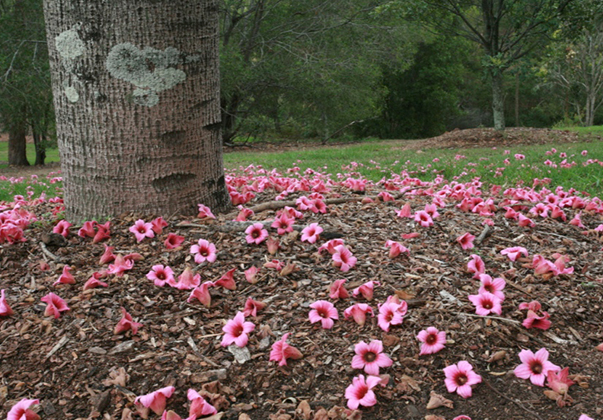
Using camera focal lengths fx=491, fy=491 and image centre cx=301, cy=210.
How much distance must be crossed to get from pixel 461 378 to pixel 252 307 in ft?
3.25

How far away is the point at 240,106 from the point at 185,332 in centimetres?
1979

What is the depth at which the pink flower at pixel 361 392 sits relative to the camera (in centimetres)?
189

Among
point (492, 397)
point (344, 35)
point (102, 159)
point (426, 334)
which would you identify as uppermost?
point (344, 35)

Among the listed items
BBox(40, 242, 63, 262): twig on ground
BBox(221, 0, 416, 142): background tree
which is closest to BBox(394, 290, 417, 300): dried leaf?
BBox(40, 242, 63, 262): twig on ground

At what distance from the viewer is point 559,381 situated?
200 centimetres

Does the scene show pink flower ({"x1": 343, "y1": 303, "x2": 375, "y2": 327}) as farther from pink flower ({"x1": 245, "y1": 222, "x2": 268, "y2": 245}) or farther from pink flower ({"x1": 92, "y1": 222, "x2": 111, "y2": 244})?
pink flower ({"x1": 92, "y1": 222, "x2": 111, "y2": 244})

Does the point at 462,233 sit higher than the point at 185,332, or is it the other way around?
the point at 462,233

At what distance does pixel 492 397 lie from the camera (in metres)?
1.98

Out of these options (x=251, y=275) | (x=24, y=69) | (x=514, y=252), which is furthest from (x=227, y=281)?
(x=24, y=69)

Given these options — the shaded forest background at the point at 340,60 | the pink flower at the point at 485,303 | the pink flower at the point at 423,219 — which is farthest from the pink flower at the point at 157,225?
the shaded forest background at the point at 340,60

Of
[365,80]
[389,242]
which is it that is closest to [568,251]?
[389,242]

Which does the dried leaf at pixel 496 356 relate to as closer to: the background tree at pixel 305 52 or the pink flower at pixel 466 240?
the pink flower at pixel 466 240

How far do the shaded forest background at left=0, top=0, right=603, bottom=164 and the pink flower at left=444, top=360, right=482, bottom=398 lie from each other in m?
13.2

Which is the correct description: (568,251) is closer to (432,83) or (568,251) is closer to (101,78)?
(101,78)
